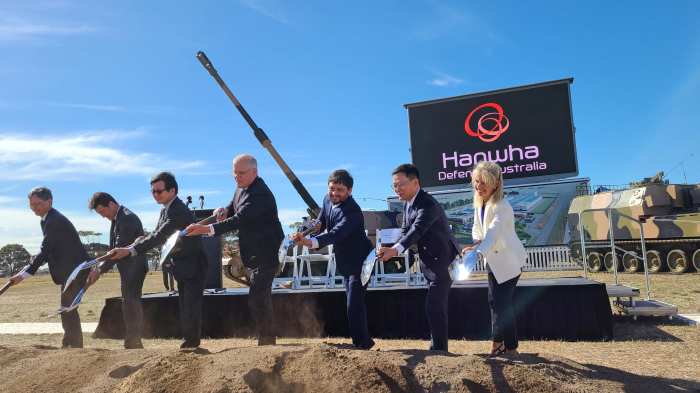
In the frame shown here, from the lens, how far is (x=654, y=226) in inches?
587

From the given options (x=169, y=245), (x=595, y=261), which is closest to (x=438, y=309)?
(x=169, y=245)

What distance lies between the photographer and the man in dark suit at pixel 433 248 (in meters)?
3.30

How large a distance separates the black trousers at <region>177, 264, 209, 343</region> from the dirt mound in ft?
2.44

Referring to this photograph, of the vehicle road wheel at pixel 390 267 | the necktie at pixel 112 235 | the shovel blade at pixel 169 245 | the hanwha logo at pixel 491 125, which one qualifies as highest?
the hanwha logo at pixel 491 125

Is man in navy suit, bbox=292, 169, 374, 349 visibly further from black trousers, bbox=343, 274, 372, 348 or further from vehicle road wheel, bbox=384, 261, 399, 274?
vehicle road wheel, bbox=384, 261, 399, 274

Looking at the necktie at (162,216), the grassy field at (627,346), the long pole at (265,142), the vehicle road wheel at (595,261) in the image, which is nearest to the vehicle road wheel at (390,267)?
the long pole at (265,142)

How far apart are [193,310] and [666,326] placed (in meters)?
5.38

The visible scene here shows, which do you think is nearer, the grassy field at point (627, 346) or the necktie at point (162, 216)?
the grassy field at point (627, 346)

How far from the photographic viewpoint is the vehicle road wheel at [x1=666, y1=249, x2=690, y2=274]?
46.8ft

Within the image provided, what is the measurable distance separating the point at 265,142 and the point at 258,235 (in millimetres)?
7905

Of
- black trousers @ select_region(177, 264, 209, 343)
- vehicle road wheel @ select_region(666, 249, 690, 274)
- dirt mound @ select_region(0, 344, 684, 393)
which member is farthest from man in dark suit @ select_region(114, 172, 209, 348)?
vehicle road wheel @ select_region(666, 249, 690, 274)

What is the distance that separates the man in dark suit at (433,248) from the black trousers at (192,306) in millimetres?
1674

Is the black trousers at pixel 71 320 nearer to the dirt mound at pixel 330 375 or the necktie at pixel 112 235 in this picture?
the necktie at pixel 112 235

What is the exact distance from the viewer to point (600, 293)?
4906 millimetres
